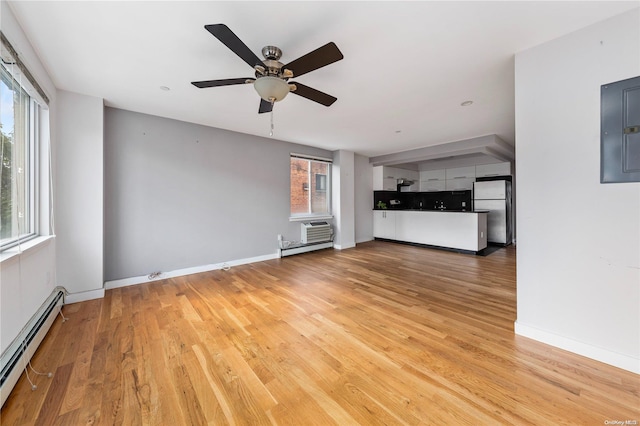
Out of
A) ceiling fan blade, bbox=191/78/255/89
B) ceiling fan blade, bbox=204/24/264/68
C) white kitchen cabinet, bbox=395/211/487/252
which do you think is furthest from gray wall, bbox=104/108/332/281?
white kitchen cabinet, bbox=395/211/487/252

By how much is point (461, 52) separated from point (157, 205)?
403 centimetres

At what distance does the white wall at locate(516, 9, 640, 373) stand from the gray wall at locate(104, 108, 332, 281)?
12.3 ft

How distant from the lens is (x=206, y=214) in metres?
3.86

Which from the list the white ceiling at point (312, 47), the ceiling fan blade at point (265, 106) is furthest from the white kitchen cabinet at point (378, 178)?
the ceiling fan blade at point (265, 106)

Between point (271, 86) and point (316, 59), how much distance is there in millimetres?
395

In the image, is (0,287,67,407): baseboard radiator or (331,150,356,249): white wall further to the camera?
(331,150,356,249): white wall

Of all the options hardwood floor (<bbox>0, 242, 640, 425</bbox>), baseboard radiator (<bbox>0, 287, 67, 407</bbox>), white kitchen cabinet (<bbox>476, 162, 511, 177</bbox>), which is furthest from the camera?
white kitchen cabinet (<bbox>476, 162, 511, 177</bbox>)

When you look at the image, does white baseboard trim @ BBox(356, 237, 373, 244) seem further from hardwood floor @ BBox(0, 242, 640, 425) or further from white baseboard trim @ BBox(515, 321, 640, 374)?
white baseboard trim @ BBox(515, 321, 640, 374)

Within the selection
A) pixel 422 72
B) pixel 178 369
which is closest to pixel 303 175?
pixel 422 72

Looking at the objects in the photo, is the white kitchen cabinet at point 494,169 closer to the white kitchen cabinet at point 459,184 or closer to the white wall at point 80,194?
the white kitchen cabinet at point 459,184

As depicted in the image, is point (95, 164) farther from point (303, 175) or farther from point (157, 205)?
point (303, 175)

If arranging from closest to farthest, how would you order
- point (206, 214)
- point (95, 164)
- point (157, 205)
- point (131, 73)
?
point (131, 73), point (95, 164), point (157, 205), point (206, 214)

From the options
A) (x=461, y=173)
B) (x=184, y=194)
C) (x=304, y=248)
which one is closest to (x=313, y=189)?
(x=304, y=248)

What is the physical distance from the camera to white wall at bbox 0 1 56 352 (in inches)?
59.1
